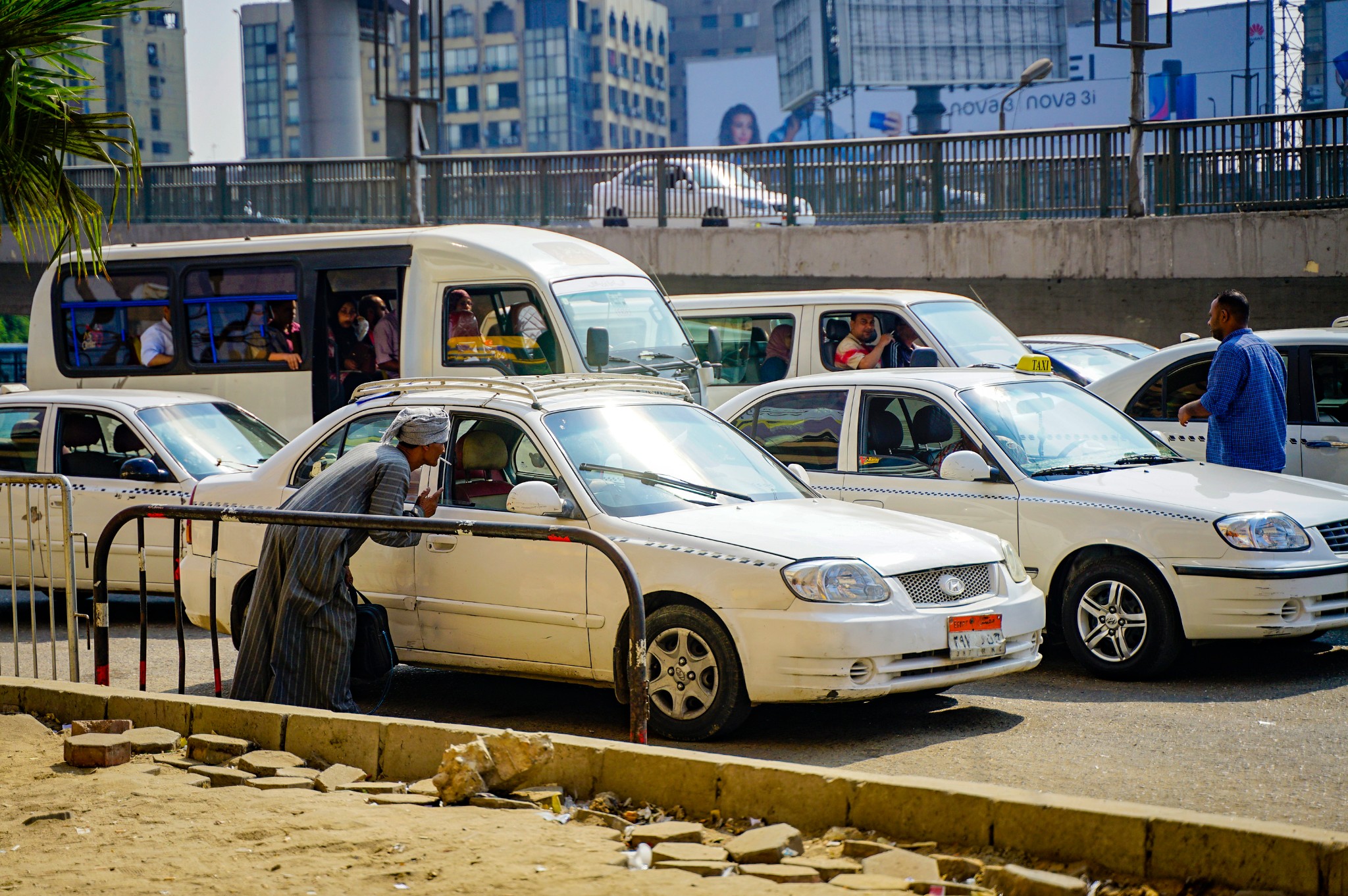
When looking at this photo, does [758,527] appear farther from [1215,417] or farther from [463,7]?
[463,7]

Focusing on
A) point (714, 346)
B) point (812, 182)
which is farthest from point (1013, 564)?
point (812, 182)

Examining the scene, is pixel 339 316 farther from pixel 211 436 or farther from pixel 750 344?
pixel 750 344

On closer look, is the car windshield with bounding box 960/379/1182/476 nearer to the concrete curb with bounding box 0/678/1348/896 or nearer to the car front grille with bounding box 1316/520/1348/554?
the car front grille with bounding box 1316/520/1348/554

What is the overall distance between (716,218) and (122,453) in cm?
1385

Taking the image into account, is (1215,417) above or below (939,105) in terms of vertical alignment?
below

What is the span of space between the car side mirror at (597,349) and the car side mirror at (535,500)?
6.01 m

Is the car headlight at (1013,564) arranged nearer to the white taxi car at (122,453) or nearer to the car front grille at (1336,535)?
the car front grille at (1336,535)

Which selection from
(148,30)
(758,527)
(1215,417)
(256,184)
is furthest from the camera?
(148,30)

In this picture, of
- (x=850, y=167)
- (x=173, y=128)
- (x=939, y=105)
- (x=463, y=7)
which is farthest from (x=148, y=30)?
(x=850, y=167)

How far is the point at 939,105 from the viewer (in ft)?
291

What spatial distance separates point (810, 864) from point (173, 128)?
428 feet

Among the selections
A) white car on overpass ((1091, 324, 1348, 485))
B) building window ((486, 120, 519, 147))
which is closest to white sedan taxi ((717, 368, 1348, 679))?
white car on overpass ((1091, 324, 1348, 485))

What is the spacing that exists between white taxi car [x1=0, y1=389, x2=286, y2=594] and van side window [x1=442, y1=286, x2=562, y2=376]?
230 centimetres

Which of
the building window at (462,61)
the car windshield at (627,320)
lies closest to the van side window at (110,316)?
the car windshield at (627,320)
